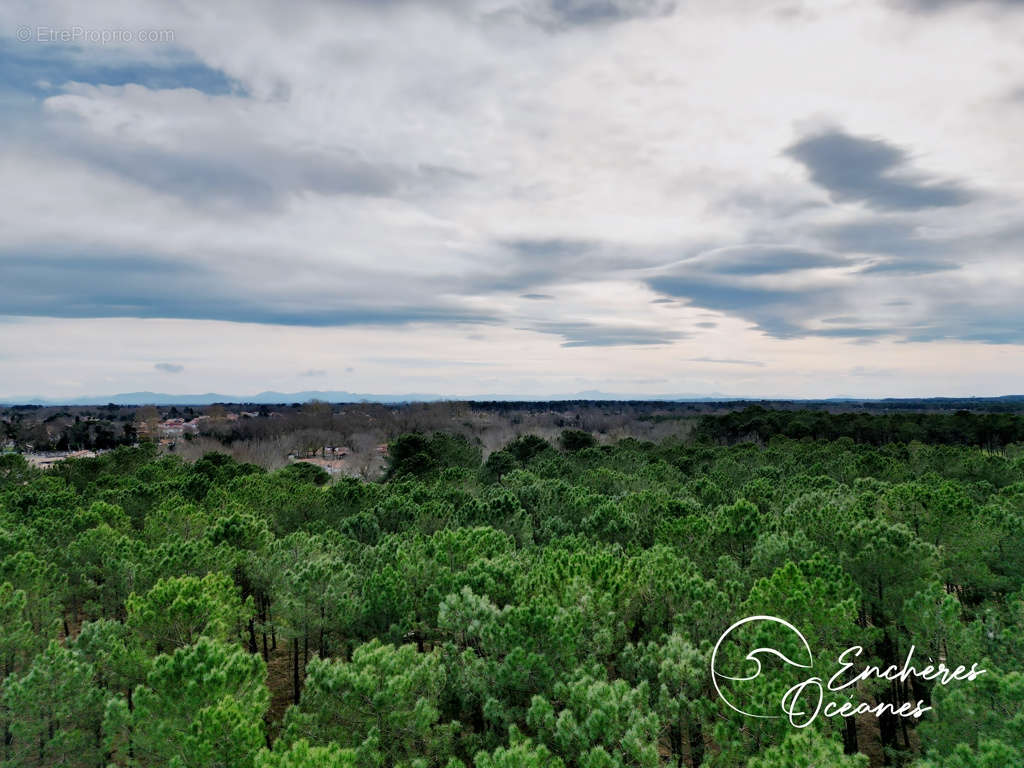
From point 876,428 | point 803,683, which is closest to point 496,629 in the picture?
point 803,683

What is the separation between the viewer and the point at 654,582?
19.4 m

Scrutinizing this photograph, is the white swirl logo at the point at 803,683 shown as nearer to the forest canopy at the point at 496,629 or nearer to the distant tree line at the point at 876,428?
the forest canopy at the point at 496,629

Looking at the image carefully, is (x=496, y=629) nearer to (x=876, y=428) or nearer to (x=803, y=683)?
(x=803, y=683)

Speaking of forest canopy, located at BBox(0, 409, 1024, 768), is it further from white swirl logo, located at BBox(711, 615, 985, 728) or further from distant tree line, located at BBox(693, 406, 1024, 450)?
distant tree line, located at BBox(693, 406, 1024, 450)

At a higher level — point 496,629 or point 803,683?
point 496,629

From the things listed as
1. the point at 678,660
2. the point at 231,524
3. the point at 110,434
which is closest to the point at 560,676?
the point at 678,660

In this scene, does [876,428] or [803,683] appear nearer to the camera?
[803,683]

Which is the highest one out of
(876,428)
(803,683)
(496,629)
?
(876,428)

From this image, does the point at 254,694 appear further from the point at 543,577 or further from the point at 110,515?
the point at 110,515

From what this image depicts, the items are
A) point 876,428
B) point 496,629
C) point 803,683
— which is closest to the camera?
point 803,683

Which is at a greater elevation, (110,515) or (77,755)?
(110,515)

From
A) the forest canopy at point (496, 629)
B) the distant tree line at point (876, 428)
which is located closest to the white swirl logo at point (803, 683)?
the forest canopy at point (496, 629)

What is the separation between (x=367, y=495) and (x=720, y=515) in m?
22.7

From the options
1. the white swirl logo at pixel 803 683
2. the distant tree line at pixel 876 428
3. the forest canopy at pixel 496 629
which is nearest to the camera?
the forest canopy at pixel 496 629
